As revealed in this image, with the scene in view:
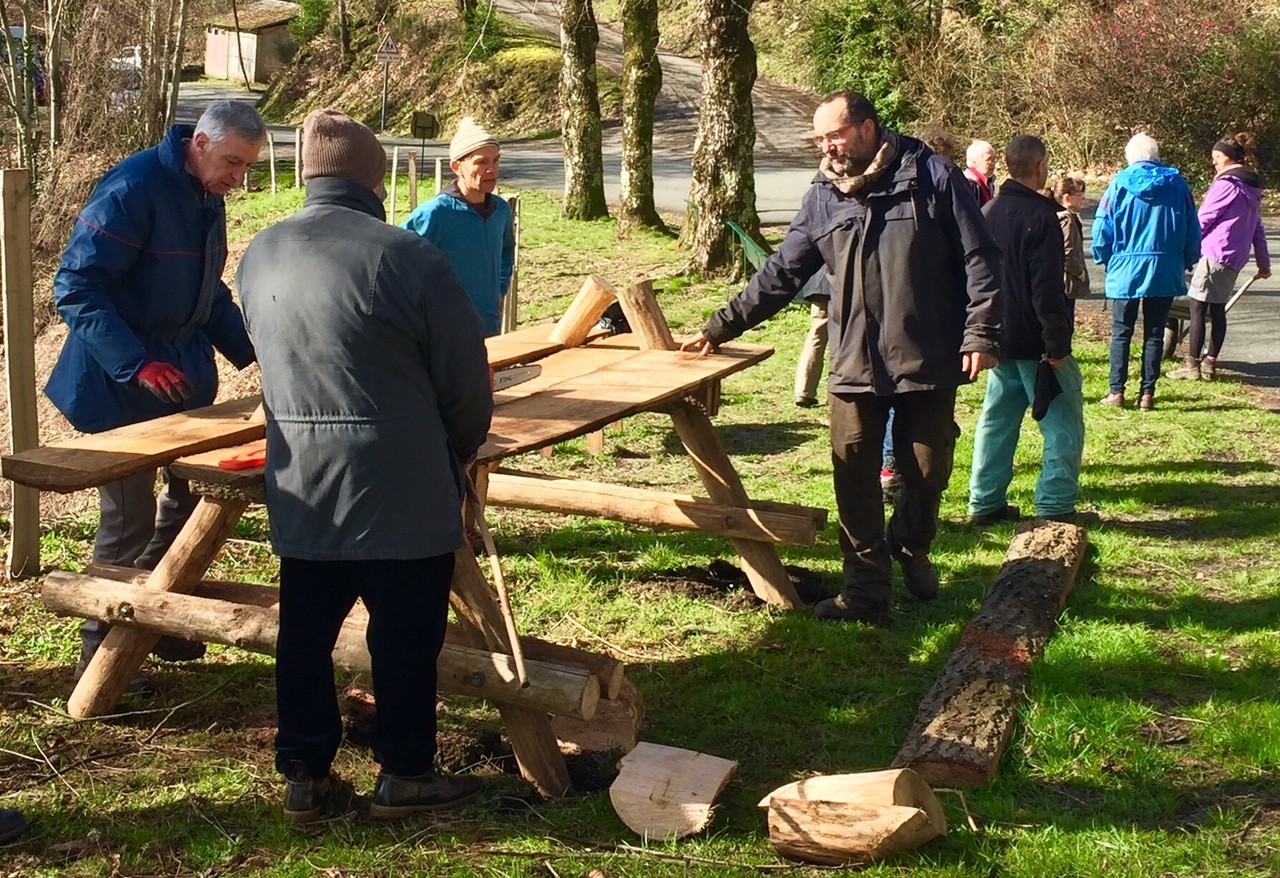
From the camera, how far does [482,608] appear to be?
423 cm

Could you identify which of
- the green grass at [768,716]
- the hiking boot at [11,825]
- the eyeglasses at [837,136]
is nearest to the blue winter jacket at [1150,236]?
the green grass at [768,716]

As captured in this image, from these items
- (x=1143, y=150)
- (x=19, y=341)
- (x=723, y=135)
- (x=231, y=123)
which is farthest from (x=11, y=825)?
(x=723, y=135)

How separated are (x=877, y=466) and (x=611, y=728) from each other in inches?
69.7

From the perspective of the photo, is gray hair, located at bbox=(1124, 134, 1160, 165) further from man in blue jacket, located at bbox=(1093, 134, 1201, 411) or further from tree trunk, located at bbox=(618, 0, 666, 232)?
tree trunk, located at bbox=(618, 0, 666, 232)

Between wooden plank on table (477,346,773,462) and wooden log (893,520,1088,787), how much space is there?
4.55 ft

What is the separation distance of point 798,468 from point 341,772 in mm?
4364

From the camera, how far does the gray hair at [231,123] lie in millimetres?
4676

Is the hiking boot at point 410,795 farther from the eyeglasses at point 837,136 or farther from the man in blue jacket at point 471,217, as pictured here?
the eyeglasses at point 837,136

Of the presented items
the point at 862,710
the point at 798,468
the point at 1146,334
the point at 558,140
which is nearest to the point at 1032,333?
the point at 798,468

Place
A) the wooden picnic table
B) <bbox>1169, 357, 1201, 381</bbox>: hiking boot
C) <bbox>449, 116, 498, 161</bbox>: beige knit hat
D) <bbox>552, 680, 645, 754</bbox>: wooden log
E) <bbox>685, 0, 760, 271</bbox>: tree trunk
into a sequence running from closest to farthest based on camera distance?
the wooden picnic table
<bbox>552, 680, 645, 754</bbox>: wooden log
<bbox>449, 116, 498, 161</bbox>: beige knit hat
<bbox>1169, 357, 1201, 381</bbox>: hiking boot
<bbox>685, 0, 760, 271</bbox>: tree trunk

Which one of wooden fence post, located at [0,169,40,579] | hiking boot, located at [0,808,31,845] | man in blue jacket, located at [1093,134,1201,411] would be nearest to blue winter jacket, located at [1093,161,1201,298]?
man in blue jacket, located at [1093,134,1201,411]

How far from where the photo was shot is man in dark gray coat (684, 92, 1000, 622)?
532 cm

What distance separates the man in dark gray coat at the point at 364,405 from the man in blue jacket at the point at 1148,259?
687 cm

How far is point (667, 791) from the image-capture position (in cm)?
392
